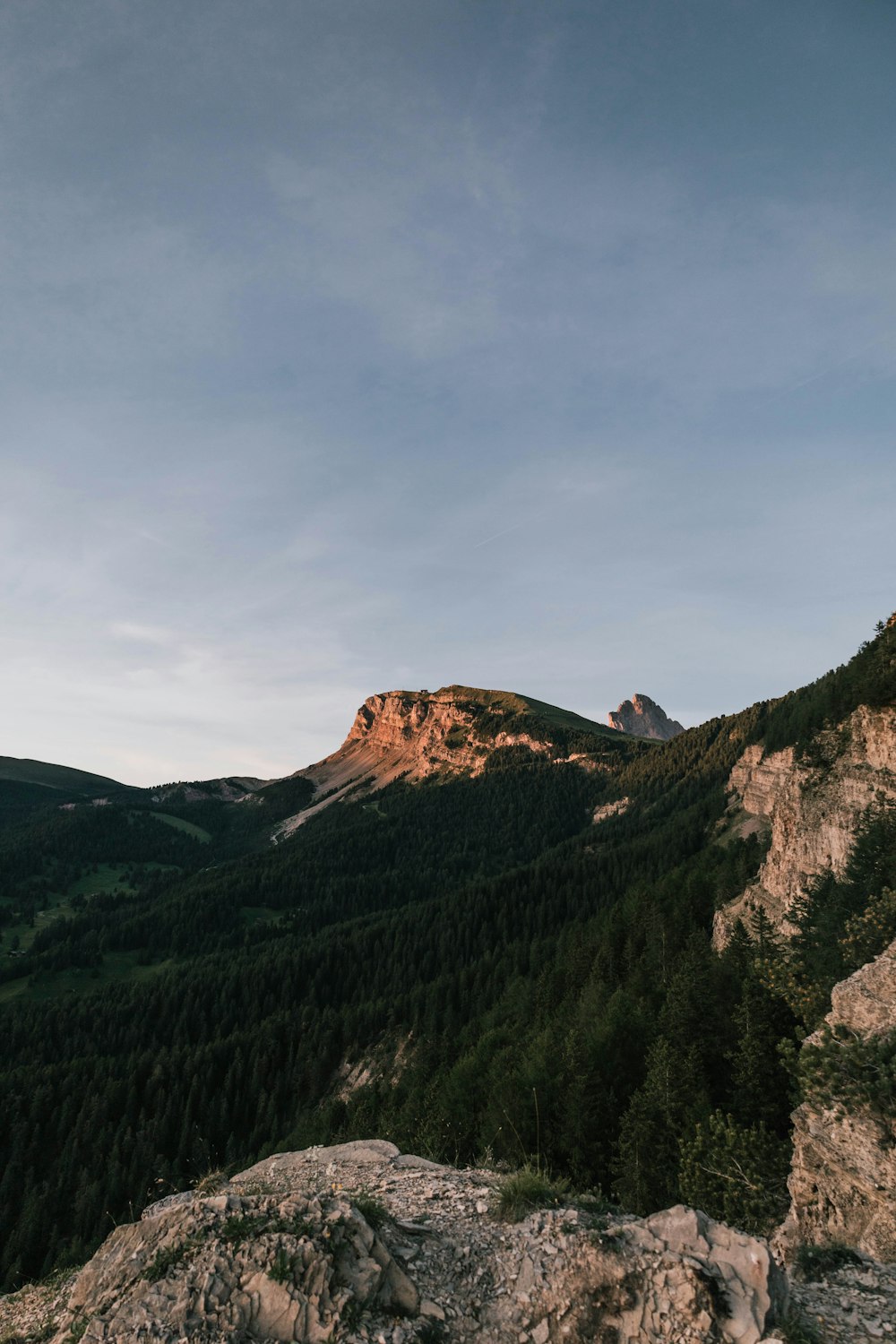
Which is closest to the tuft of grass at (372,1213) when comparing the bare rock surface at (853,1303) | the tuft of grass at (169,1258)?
the tuft of grass at (169,1258)

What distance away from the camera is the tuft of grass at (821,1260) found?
1262 centimetres

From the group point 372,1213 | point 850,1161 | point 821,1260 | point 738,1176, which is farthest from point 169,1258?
point 738,1176

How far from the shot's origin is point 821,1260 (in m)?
12.9

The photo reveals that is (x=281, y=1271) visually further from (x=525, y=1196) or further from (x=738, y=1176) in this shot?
(x=738, y=1176)

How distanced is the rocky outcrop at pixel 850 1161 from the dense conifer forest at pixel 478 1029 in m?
4.95

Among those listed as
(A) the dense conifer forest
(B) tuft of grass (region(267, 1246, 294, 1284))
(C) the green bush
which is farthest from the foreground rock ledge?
(C) the green bush

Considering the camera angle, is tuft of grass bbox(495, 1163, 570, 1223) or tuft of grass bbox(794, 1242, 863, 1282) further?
tuft of grass bbox(495, 1163, 570, 1223)

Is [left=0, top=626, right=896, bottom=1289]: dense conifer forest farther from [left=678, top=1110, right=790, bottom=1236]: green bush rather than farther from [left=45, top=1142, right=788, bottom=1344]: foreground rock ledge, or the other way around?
[left=45, top=1142, right=788, bottom=1344]: foreground rock ledge

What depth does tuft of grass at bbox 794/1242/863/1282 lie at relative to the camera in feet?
41.4

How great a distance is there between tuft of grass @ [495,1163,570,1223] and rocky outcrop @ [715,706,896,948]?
3973cm

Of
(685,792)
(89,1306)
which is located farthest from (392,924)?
(89,1306)

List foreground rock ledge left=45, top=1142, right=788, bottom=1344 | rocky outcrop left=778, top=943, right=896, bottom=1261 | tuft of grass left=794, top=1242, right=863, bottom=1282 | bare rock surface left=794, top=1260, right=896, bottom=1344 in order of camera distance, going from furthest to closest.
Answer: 1. rocky outcrop left=778, top=943, right=896, bottom=1261
2. tuft of grass left=794, top=1242, right=863, bottom=1282
3. bare rock surface left=794, top=1260, right=896, bottom=1344
4. foreground rock ledge left=45, top=1142, right=788, bottom=1344

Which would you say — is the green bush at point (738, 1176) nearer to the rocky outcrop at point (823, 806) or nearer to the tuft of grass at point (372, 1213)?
the tuft of grass at point (372, 1213)

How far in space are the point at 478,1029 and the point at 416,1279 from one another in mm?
92978
